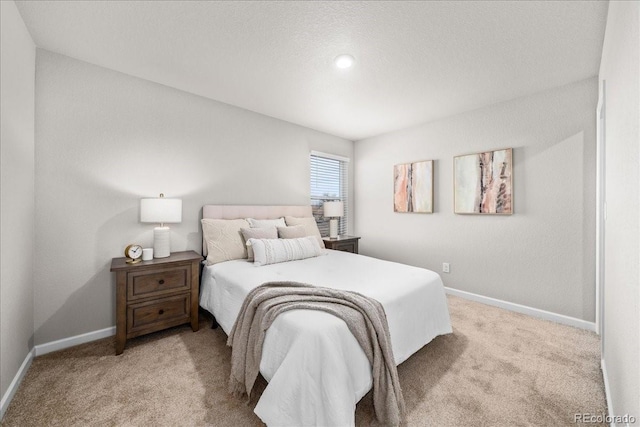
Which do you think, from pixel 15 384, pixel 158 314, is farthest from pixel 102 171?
pixel 15 384

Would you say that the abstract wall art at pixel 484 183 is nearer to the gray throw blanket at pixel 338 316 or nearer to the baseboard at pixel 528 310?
the baseboard at pixel 528 310

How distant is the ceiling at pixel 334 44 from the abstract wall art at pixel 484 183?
2.28 feet

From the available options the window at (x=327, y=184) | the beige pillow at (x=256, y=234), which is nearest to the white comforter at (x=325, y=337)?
the beige pillow at (x=256, y=234)

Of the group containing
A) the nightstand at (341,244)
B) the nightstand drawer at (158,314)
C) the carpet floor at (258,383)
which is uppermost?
the nightstand at (341,244)

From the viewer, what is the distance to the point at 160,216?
240cm

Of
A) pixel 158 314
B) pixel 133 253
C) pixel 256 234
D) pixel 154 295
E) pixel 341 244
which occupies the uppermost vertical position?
pixel 256 234

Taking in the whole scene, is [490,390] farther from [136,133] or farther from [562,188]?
[136,133]

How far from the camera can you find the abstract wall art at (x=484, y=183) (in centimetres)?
305

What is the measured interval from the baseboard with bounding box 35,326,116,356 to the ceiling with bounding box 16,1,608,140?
8.08 ft

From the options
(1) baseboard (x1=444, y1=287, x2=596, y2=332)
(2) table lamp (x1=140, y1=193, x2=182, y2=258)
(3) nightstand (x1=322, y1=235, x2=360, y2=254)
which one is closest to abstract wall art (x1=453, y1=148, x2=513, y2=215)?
(1) baseboard (x1=444, y1=287, x2=596, y2=332)

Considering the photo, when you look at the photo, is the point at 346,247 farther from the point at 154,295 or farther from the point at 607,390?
the point at 607,390

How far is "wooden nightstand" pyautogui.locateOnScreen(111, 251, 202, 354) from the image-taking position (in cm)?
213

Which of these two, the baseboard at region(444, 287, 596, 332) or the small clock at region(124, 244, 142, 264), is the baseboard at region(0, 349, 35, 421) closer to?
the small clock at region(124, 244, 142, 264)

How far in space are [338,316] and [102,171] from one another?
100.0 inches
